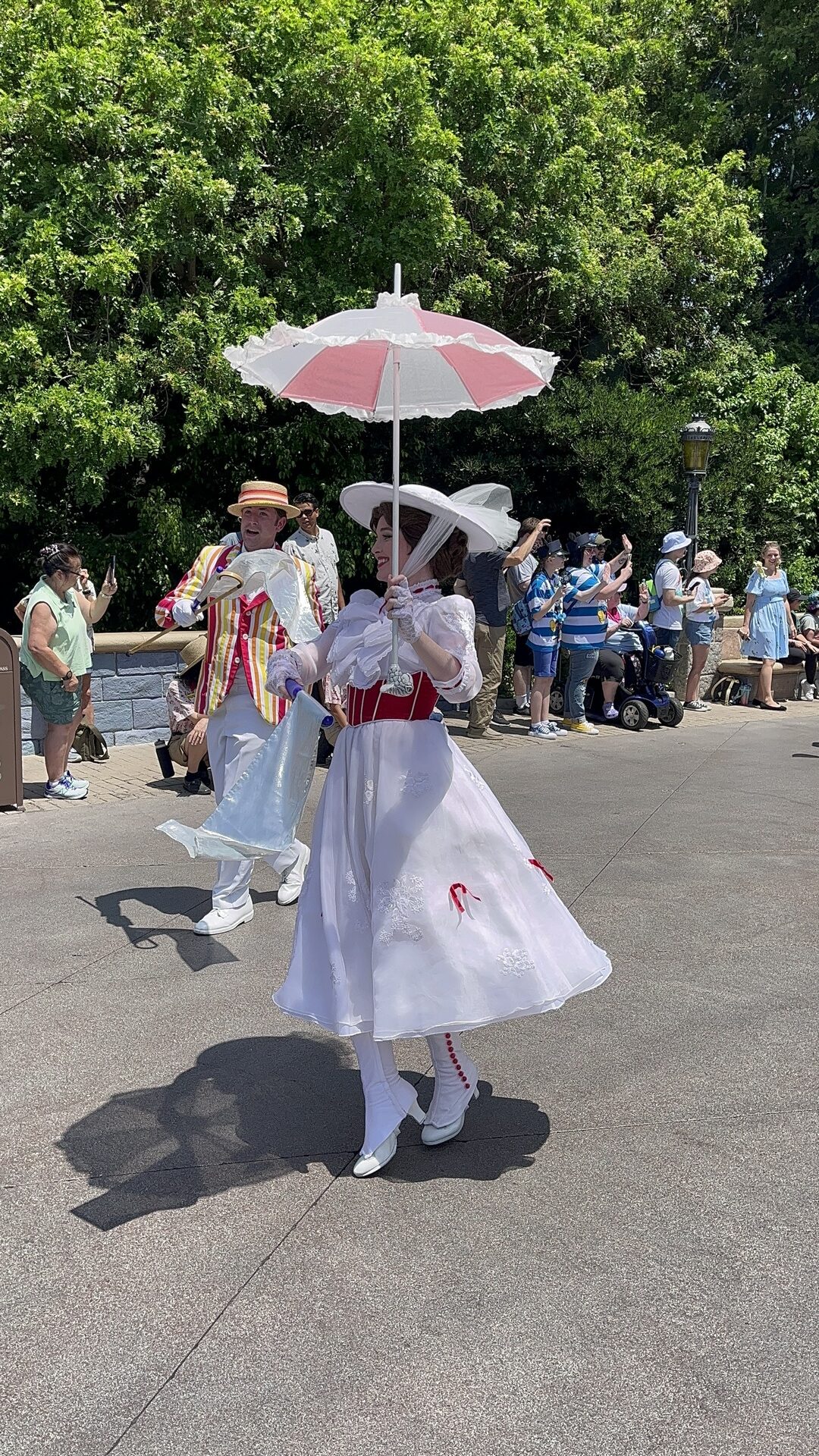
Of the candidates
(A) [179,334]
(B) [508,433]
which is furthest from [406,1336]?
(B) [508,433]

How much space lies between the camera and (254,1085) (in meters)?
4.56

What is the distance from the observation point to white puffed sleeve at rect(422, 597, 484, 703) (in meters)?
3.92

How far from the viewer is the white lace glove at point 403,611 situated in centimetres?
380

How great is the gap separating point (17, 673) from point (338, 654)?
235 inches

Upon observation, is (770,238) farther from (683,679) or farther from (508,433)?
(683,679)

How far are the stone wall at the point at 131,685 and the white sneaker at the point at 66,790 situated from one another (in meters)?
2.45

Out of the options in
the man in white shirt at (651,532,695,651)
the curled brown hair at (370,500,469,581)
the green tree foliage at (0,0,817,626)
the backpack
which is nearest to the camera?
the curled brown hair at (370,500,469,581)

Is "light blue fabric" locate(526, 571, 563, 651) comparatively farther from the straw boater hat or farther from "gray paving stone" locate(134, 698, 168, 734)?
the straw boater hat

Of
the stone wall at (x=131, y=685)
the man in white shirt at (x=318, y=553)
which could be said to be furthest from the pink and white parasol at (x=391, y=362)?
the stone wall at (x=131, y=685)

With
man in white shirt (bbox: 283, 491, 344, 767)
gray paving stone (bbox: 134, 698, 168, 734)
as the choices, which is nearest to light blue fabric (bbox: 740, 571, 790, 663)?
man in white shirt (bbox: 283, 491, 344, 767)

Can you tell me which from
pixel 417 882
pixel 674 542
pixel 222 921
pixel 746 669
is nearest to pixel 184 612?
pixel 222 921

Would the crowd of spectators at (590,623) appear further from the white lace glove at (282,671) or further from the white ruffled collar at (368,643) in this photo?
the white ruffled collar at (368,643)

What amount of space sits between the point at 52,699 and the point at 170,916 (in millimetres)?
3478

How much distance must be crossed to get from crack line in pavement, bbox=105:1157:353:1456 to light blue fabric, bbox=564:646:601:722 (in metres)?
10.0
